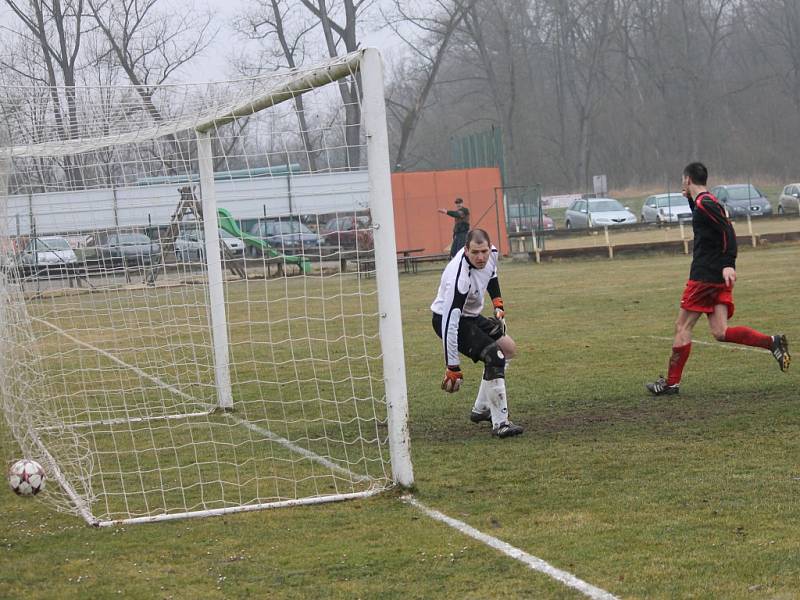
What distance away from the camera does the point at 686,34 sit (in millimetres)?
63531

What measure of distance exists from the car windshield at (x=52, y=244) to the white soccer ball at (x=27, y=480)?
183 inches

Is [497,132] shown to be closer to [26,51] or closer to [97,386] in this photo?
[26,51]

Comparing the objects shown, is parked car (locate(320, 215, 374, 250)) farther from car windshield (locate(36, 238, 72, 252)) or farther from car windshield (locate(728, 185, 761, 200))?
car windshield (locate(728, 185, 761, 200))

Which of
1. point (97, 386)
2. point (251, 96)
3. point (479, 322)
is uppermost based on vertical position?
point (251, 96)

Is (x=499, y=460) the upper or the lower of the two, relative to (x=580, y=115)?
lower

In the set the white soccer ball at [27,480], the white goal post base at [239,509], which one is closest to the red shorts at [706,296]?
the white goal post base at [239,509]

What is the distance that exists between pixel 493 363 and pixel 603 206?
38.4 m

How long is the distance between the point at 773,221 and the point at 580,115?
2585 cm

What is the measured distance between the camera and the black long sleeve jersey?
9.00m

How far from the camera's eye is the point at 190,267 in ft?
36.3

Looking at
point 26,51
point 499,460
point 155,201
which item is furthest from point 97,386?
point 26,51

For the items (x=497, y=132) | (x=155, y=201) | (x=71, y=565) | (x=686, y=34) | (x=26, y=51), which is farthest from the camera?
(x=686, y=34)

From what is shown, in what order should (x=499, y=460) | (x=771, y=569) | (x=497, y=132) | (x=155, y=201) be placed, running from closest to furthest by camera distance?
1. (x=771, y=569)
2. (x=499, y=460)
3. (x=155, y=201)
4. (x=497, y=132)

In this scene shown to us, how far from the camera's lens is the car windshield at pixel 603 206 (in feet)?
148
